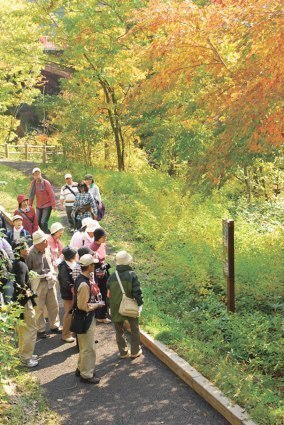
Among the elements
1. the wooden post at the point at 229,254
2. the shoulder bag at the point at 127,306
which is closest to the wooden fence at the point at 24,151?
the wooden post at the point at 229,254

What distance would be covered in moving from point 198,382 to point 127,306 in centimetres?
127

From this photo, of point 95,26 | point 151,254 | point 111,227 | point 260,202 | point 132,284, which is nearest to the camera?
point 132,284

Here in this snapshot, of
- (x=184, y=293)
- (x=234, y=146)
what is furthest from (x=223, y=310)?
(x=234, y=146)

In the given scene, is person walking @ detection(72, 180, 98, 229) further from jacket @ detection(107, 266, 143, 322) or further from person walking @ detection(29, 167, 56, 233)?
jacket @ detection(107, 266, 143, 322)

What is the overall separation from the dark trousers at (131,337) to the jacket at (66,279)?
0.78m

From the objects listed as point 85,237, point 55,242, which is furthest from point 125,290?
point 55,242

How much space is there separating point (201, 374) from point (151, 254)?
5.45 m

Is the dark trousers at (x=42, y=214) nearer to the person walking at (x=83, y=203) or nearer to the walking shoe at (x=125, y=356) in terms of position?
the person walking at (x=83, y=203)

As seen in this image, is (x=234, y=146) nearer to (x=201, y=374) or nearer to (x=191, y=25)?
(x=191, y=25)

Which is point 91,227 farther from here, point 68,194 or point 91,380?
point 68,194

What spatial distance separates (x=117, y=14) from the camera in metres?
18.2

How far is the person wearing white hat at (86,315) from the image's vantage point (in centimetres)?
607

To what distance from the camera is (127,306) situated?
6656 millimetres

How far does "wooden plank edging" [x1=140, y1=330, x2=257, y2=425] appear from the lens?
17.6 feet
